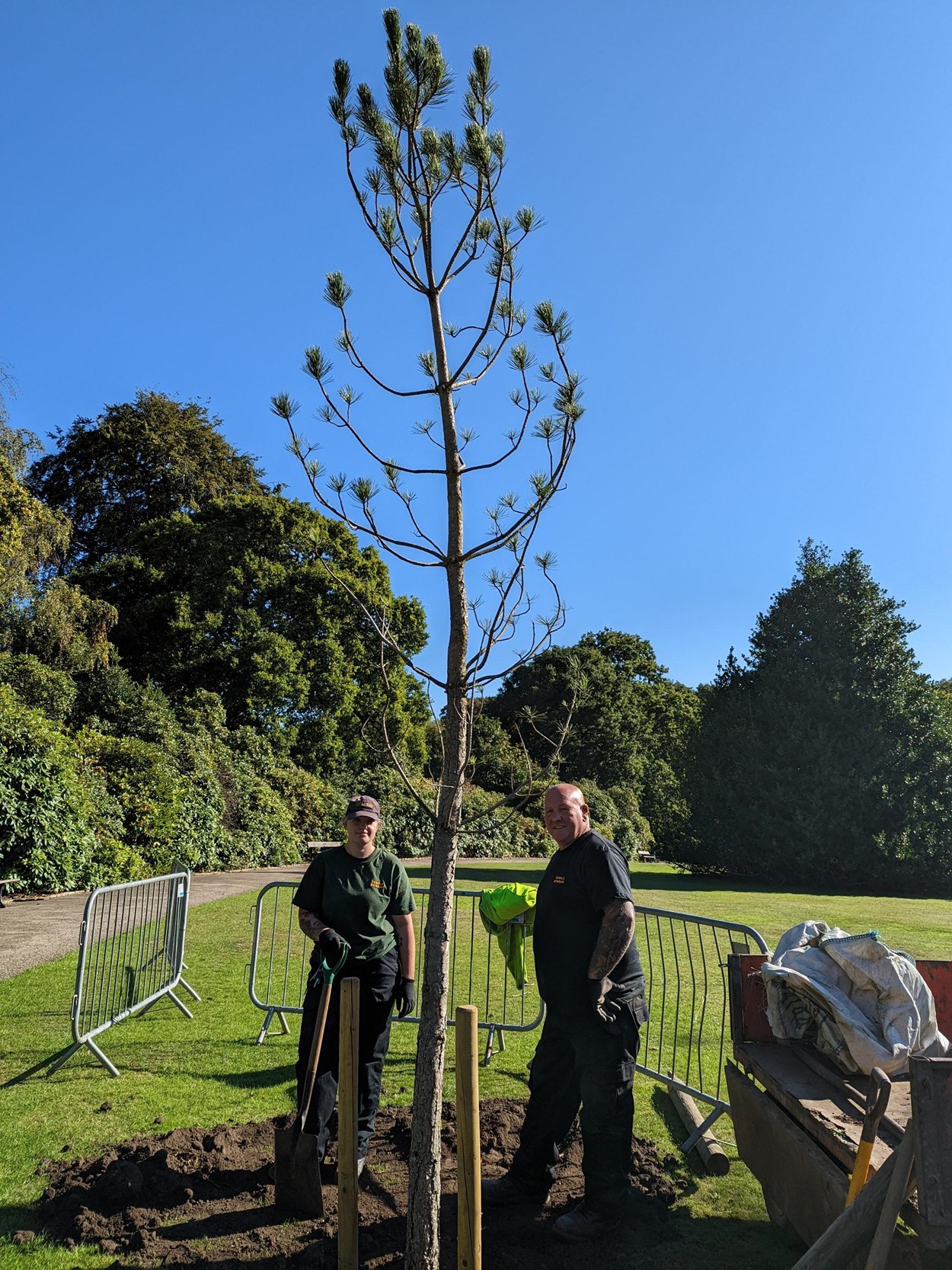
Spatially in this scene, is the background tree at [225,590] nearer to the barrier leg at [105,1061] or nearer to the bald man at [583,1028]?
the barrier leg at [105,1061]

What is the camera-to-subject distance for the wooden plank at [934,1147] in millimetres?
2432

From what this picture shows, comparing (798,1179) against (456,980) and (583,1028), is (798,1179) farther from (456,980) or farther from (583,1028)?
(456,980)

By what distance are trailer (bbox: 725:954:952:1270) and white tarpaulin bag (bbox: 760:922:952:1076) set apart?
5.8 inches

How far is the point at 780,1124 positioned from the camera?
3498mm

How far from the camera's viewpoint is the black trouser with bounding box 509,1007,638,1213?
12.4 feet

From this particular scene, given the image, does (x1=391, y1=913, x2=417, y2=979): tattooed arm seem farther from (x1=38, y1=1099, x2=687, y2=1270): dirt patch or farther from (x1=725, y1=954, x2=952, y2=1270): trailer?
(x1=725, y1=954, x2=952, y2=1270): trailer

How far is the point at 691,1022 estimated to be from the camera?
6.15m

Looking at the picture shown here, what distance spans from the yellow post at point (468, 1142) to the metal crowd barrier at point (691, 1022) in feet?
7.23

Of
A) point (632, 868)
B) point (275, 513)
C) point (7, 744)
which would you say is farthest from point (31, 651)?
point (632, 868)

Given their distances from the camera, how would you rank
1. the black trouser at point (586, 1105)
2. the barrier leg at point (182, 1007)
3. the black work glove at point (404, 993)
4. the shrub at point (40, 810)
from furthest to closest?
the shrub at point (40, 810), the barrier leg at point (182, 1007), the black work glove at point (404, 993), the black trouser at point (586, 1105)

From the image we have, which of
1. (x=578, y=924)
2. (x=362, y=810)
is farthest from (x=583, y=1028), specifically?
(x=362, y=810)

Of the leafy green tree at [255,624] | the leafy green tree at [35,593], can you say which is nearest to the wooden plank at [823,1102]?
the leafy green tree at [35,593]

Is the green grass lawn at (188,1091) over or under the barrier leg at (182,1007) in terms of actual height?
under

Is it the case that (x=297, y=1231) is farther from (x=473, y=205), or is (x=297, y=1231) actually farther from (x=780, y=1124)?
(x=473, y=205)
